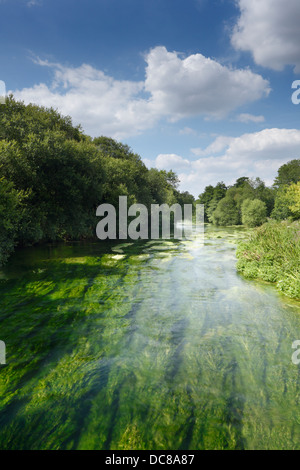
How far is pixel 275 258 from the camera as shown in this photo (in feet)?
45.0

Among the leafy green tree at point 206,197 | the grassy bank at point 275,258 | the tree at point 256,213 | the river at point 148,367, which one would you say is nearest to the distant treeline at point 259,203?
the tree at point 256,213

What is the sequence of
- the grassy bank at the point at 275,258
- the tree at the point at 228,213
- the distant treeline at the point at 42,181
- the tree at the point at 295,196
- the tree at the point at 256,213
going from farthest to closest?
the tree at the point at 228,213 < the tree at the point at 256,213 < the tree at the point at 295,196 < the distant treeline at the point at 42,181 < the grassy bank at the point at 275,258

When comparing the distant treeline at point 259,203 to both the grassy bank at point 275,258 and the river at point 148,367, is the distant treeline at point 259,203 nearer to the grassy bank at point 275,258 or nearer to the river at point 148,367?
the grassy bank at point 275,258

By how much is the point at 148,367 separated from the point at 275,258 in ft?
33.8

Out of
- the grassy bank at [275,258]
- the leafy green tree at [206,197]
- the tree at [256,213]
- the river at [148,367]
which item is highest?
the leafy green tree at [206,197]

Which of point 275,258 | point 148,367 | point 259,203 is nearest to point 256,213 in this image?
point 259,203

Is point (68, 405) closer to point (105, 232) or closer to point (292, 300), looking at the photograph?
point (292, 300)

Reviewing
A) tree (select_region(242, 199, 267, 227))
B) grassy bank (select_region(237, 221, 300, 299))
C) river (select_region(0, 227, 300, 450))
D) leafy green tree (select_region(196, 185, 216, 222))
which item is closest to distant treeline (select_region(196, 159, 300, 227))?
tree (select_region(242, 199, 267, 227))

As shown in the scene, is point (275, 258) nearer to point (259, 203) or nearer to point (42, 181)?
point (42, 181)

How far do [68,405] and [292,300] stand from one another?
31.2ft

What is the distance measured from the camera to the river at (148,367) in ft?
14.2

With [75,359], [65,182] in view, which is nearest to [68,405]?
[75,359]

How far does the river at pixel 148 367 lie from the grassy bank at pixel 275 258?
865 millimetres
